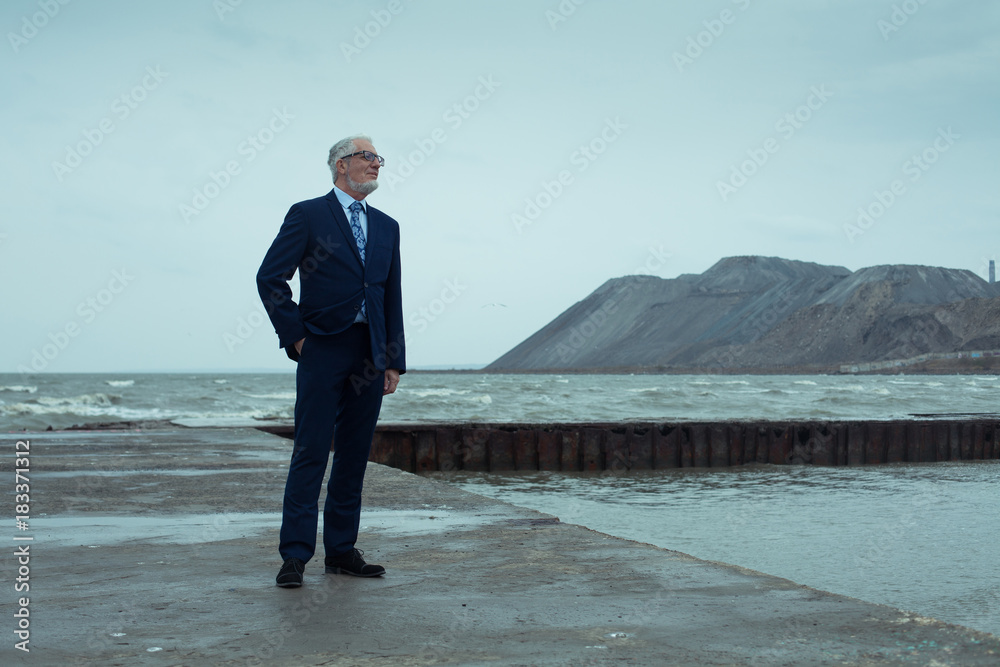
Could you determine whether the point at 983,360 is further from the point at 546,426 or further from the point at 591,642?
the point at 591,642

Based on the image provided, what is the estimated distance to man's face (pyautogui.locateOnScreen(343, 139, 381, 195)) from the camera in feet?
14.0

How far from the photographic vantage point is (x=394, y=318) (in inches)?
169

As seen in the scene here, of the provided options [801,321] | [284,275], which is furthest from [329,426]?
[801,321]

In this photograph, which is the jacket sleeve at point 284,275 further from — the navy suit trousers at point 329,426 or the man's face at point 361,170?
the man's face at point 361,170

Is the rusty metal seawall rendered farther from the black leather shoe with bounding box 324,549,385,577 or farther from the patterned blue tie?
the patterned blue tie

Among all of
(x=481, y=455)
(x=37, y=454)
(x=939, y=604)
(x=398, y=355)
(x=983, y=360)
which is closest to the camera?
(x=398, y=355)

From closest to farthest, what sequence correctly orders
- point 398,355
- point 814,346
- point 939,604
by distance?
point 398,355 < point 939,604 < point 814,346

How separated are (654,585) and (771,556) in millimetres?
4256

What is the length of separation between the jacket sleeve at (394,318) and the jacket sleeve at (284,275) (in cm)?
42

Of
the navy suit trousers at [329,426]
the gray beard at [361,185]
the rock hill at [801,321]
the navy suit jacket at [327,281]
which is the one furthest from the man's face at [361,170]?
the rock hill at [801,321]

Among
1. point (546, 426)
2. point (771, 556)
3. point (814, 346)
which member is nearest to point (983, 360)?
point (814, 346)

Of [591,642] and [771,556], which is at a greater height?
[591,642]

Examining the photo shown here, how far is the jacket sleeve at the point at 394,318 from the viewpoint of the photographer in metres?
4.23

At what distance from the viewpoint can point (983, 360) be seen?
113 metres
